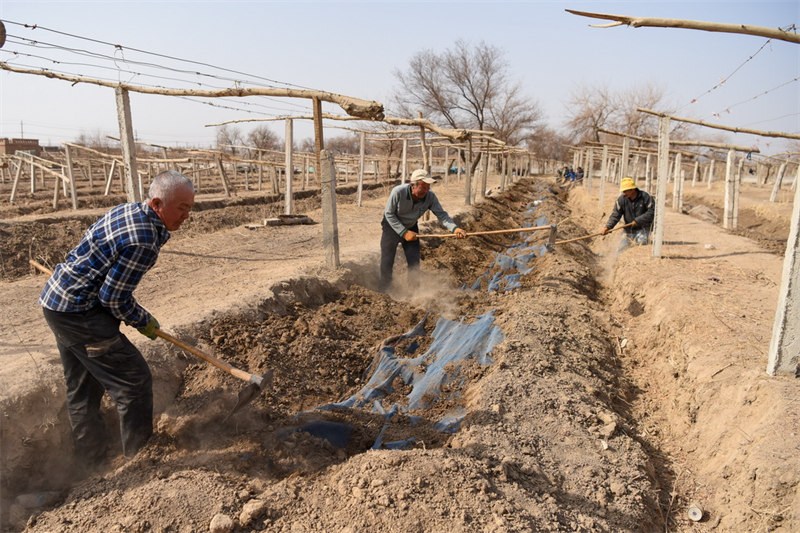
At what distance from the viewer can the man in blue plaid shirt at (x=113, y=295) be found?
303 centimetres

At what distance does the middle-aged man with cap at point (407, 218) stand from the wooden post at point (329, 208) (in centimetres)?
73

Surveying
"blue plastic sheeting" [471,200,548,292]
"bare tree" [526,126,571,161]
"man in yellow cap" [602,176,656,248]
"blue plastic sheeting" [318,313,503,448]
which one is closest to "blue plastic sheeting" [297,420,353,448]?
"blue plastic sheeting" [318,313,503,448]

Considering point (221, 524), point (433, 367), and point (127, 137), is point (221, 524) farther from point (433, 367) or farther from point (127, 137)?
point (127, 137)

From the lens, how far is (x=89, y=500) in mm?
3156

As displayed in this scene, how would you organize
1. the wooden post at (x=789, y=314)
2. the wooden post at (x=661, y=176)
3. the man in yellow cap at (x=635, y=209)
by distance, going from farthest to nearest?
the man in yellow cap at (x=635, y=209) → the wooden post at (x=661, y=176) → the wooden post at (x=789, y=314)

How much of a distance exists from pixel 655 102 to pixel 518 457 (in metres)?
47.9

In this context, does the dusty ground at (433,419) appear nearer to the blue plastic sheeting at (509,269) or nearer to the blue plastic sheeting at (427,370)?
the blue plastic sheeting at (427,370)

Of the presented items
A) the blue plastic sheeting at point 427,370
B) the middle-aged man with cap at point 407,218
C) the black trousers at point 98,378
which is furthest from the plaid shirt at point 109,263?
the middle-aged man with cap at point 407,218

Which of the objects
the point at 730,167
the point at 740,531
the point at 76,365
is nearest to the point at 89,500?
the point at 76,365

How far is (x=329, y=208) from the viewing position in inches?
295

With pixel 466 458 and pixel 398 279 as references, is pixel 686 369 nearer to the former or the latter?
pixel 466 458

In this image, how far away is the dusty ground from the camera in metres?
3.02

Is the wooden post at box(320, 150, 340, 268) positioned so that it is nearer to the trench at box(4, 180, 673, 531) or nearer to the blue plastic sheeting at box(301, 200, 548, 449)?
the trench at box(4, 180, 673, 531)

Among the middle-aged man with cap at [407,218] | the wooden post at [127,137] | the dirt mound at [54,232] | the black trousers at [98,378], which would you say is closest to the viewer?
the black trousers at [98,378]
